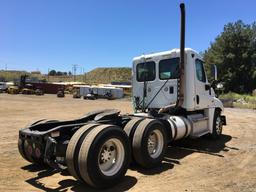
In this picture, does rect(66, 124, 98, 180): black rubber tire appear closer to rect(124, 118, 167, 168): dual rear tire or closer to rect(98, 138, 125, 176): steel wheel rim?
rect(98, 138, 125, 176): steel wheel rim

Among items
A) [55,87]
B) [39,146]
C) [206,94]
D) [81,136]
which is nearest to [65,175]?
[39,146]

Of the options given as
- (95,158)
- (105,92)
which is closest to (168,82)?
(95,158)

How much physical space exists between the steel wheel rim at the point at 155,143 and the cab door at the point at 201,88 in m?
2.50

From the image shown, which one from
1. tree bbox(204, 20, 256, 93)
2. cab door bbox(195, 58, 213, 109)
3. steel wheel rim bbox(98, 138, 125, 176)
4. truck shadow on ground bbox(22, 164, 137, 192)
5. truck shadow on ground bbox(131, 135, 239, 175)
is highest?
tree bbox(204, 20, 256, 93)

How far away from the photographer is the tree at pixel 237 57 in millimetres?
58750

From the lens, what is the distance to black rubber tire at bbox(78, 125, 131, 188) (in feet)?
16.4

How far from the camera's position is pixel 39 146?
5660mm

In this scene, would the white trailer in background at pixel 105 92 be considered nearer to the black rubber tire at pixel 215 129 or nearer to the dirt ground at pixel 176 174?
the black rubber tire at pixel 215 129

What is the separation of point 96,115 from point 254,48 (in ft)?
198

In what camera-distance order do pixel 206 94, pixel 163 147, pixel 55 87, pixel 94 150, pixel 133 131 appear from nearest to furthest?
pixel 94 150 < pixel 133 131 < pixel 163 147 < pixel 206 94 < pixel 55 87

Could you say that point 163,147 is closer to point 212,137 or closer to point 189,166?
point 189,166

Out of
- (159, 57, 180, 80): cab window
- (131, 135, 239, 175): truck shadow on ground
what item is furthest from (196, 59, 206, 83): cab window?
(131, 135, 239, 175): truck shadow on ground

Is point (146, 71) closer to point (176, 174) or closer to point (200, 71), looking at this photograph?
point (200, 71)

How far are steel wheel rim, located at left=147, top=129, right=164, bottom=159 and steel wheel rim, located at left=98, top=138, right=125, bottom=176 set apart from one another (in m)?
1.19
